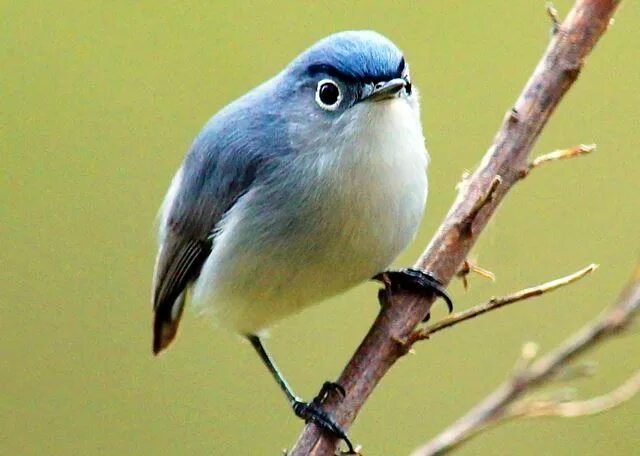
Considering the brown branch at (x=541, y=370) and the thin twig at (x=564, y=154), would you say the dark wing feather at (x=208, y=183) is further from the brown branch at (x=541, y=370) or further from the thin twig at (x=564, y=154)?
the brown branch at (x=541, y=370)

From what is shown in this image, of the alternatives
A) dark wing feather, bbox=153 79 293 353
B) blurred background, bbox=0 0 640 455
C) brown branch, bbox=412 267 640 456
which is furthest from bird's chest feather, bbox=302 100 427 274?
blurred background, bbox=0 0 640 455

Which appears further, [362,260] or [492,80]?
[492,80]

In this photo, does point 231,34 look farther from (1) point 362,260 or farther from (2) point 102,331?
(1) point 362,260

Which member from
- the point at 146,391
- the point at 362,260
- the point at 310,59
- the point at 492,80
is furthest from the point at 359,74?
the point at 146,391

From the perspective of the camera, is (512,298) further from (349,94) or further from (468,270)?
(349,94)

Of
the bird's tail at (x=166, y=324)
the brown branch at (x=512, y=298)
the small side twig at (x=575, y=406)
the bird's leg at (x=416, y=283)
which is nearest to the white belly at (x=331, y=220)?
the bird's leg at (x=416, y=283)

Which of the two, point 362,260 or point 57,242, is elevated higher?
point 57,242

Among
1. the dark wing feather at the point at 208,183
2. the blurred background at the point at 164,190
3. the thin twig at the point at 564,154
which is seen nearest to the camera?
the thin twig at the point at 564,154
